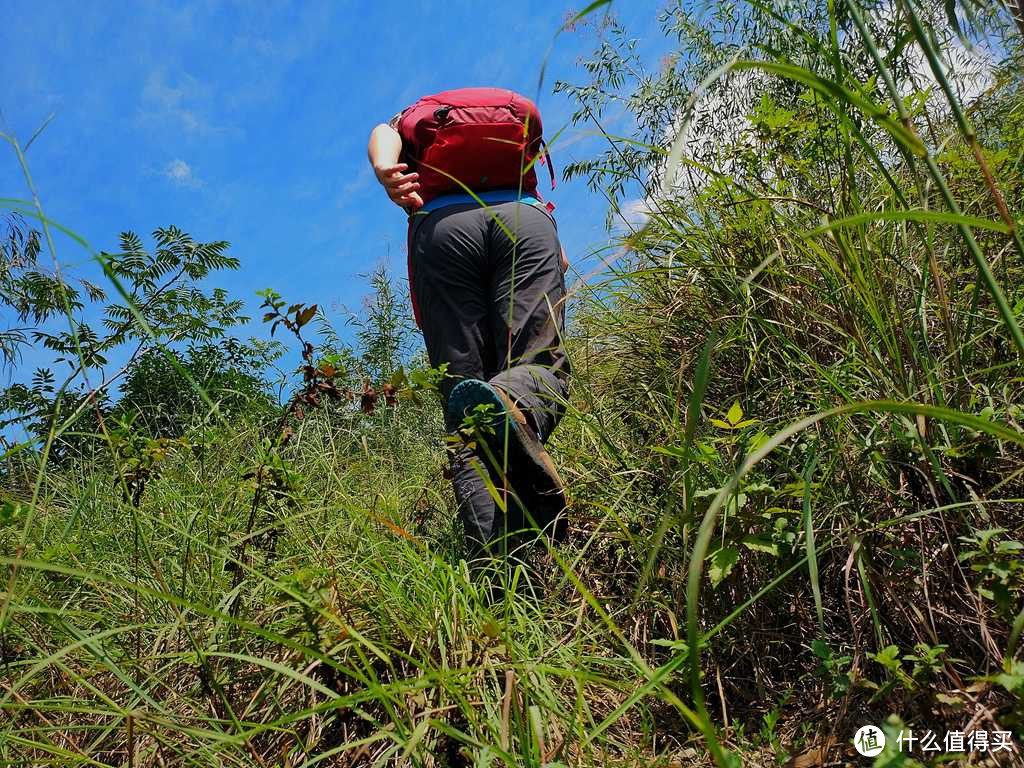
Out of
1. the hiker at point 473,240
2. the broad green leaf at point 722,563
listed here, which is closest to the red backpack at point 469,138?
the hiker at point 473,240

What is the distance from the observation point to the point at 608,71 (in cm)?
514

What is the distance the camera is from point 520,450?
1.75 meters

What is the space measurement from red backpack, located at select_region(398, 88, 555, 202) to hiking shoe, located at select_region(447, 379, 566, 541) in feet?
2.86

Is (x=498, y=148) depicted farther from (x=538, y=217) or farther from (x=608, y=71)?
(x=608, y=71)

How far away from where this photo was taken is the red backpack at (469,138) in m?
2.23

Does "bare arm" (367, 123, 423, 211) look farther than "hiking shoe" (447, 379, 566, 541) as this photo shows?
Yes

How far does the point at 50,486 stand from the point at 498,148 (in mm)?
2534

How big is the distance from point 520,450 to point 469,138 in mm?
1096

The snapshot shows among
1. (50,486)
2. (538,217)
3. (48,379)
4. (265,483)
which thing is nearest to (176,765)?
(265,483)

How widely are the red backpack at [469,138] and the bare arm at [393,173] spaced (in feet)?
0.20

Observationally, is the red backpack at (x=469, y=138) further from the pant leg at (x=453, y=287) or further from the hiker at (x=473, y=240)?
the pant leg at (x=453, y=287)

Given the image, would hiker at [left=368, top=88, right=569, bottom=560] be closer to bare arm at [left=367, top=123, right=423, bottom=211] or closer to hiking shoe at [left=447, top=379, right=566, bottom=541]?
bare arm at [left=367, top=123, right=423, bottom=211]

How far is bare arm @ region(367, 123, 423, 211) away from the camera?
218 cm

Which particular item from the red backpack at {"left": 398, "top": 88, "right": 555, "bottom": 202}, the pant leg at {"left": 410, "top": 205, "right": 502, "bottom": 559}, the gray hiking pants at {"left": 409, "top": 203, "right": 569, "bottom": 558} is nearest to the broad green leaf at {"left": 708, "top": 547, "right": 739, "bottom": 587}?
the gray hiking pants at {"left": 409, "top": 203, "right": 569, "bottom": 558}
